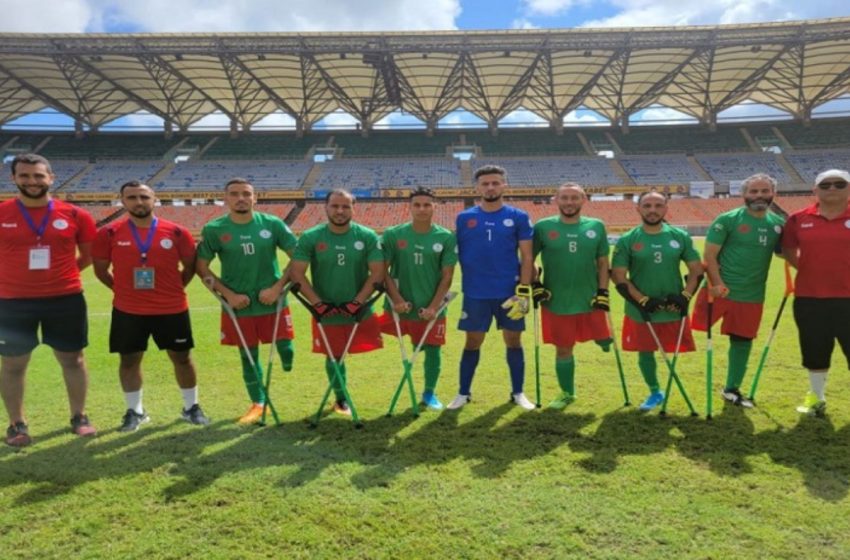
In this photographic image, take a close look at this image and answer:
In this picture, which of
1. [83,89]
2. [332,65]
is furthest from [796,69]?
[83,89]

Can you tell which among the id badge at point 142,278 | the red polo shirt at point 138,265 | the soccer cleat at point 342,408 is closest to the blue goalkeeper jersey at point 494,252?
the soccer cleat at point 342,408

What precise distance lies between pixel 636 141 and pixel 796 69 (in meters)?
12.5

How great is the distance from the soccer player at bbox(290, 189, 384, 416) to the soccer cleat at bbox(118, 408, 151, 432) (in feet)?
5.51

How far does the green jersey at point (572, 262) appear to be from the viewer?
5148mm

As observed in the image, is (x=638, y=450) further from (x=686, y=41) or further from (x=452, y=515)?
(x=686, y=41)

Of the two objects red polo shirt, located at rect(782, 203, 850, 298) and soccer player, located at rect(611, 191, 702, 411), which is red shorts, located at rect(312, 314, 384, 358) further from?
red polo shirt, located at rect(782, 203, 850, 298)

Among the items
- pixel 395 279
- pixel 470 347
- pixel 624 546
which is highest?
pixel 395 279

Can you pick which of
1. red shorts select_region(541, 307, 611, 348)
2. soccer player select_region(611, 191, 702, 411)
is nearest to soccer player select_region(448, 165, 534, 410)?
red shorts select_region(541, 307, 611, 348)

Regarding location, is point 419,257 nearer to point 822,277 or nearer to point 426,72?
point 822,277

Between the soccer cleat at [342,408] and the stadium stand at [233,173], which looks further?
the stadium stand at [233,173]

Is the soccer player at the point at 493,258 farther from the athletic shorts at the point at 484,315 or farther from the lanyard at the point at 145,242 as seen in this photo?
the lanyard at the point at 145,242

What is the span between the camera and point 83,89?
4209cm

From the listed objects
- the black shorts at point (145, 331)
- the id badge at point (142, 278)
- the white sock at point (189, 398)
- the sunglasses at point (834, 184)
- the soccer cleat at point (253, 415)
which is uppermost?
the sunglasses at point (834, 184)

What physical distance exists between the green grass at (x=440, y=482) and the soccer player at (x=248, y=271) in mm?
700
